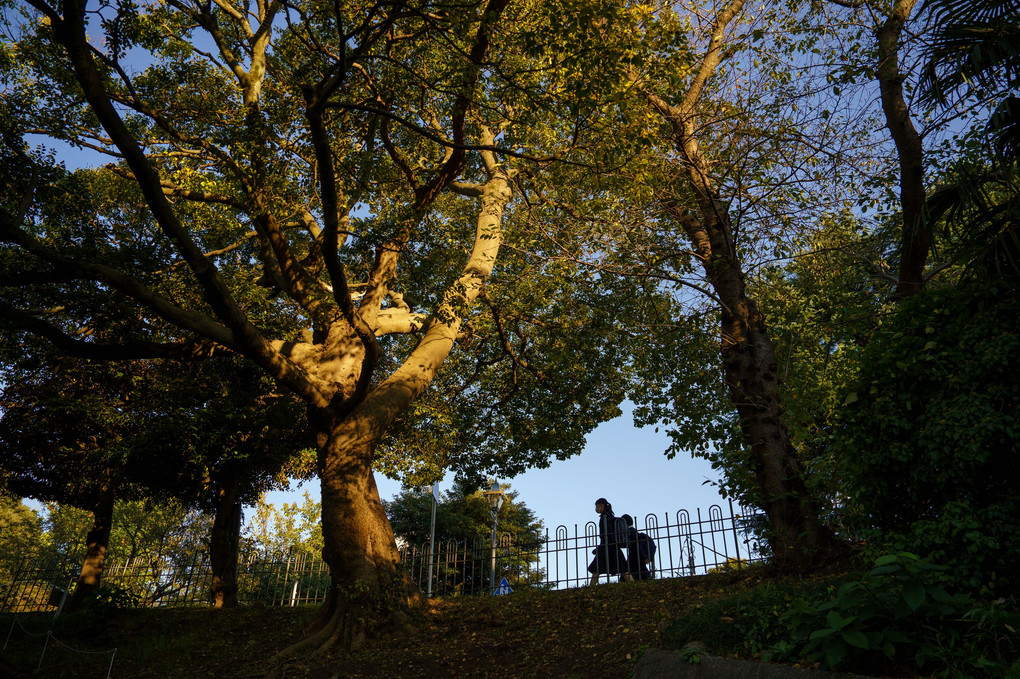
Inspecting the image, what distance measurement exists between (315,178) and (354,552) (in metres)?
6.67

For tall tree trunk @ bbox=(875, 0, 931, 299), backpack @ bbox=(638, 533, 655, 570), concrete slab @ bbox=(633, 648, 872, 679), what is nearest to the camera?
concrete slab @ bbox=(633, 648, 872, 679)

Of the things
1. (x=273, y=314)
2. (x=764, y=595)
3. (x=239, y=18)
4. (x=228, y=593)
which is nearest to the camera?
(x=764, y=595)

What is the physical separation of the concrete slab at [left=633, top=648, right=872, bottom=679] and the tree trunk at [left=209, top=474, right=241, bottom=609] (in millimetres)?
13221

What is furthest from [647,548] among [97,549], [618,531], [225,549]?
[97,549]

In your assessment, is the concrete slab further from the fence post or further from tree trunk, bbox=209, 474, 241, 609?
the fence post

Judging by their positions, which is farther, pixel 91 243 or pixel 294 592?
pixel 294 592

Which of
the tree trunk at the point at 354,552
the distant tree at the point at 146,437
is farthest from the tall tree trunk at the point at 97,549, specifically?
the tree trunk at the point at 354,552

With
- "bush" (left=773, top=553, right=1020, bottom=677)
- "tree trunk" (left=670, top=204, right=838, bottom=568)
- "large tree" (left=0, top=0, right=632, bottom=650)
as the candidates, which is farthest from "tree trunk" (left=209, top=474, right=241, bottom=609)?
"bush" (left=773, top=553, right=1020, bottom=677)

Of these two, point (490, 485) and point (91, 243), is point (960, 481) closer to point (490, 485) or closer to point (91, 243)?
point (490, 485)

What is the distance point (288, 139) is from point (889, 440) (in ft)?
36.2

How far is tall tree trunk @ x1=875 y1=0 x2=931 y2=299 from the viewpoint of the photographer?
6590mm

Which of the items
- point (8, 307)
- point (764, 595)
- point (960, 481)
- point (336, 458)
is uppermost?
point (8, 307)

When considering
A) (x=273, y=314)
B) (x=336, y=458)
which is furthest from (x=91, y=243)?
(x=336, y=458)

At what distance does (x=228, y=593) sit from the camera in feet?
51.0
